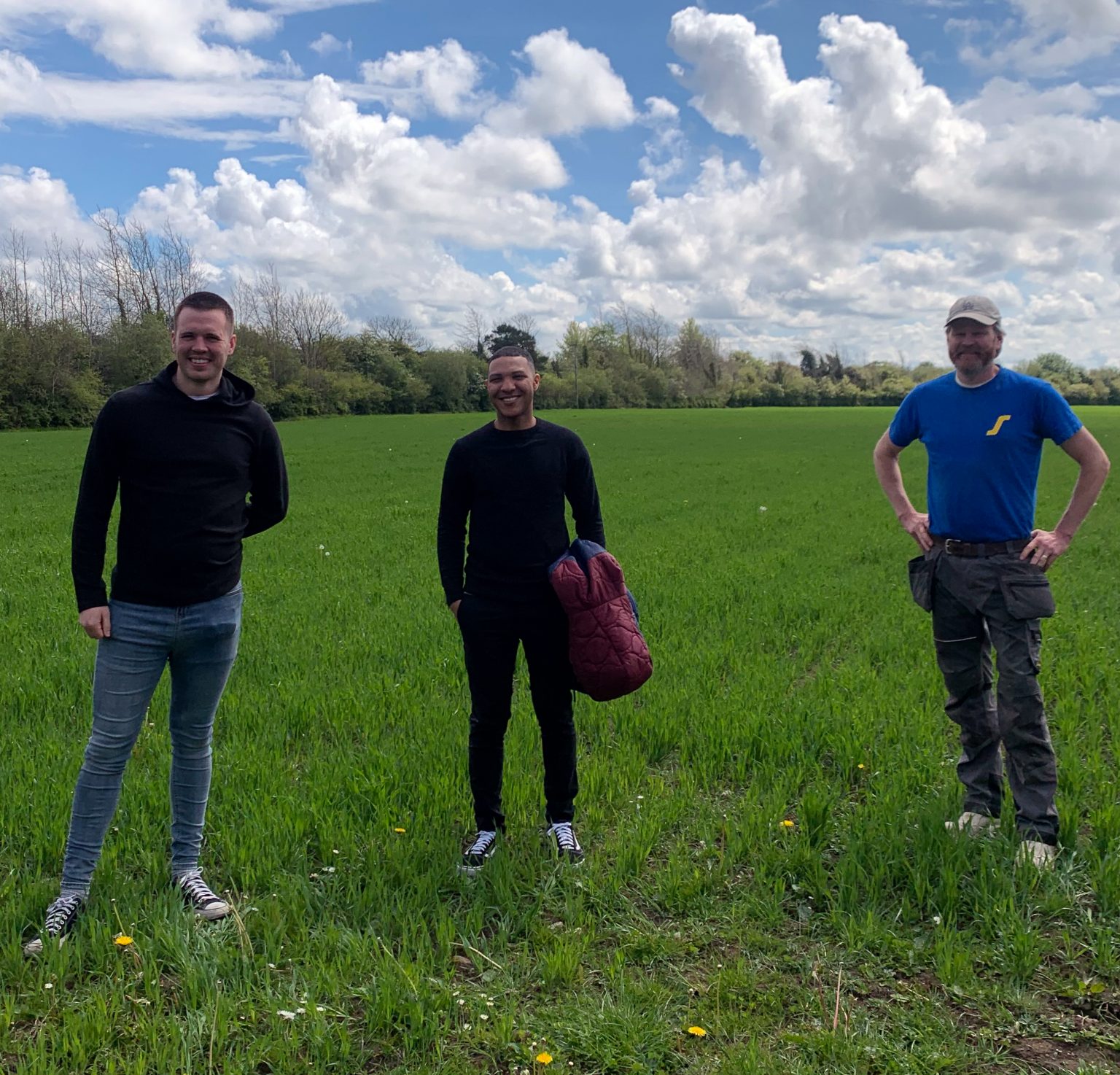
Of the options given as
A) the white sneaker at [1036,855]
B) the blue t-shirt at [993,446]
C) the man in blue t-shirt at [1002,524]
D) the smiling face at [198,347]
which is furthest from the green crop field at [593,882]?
the smiling face at [198,347]

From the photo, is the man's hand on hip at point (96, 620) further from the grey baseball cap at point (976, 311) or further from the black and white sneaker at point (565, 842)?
the grey baseball cap at point (976, 311)

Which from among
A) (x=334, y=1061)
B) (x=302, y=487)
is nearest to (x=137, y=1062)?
(x=334, y=1061)

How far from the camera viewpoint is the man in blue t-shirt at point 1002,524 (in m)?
3.81

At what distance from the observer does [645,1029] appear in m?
2.80

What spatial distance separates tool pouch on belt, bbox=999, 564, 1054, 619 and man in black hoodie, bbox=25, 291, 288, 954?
328 centimetres

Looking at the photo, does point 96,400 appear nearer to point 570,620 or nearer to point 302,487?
point 302,487

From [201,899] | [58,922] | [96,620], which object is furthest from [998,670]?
[58,922]

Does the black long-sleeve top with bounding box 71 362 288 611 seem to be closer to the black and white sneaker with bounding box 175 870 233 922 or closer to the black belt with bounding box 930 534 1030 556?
the black and white sneaker with bounding box 175 870 233 922

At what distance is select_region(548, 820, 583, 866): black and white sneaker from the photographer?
3.87 meters

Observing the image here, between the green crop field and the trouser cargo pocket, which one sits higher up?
the trouser cargo pocket

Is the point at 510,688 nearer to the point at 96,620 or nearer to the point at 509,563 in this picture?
the point at 509,563

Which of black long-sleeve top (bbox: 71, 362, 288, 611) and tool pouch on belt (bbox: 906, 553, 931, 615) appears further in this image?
tool pouch on belt (bbox: 906, 553, 931, 615)

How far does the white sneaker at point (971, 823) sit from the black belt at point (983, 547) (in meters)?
1.23

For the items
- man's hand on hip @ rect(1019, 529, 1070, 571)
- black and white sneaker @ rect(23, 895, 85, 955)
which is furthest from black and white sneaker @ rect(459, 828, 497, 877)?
man's hand on hip @ rect(1019, 529, 1070, 571)
